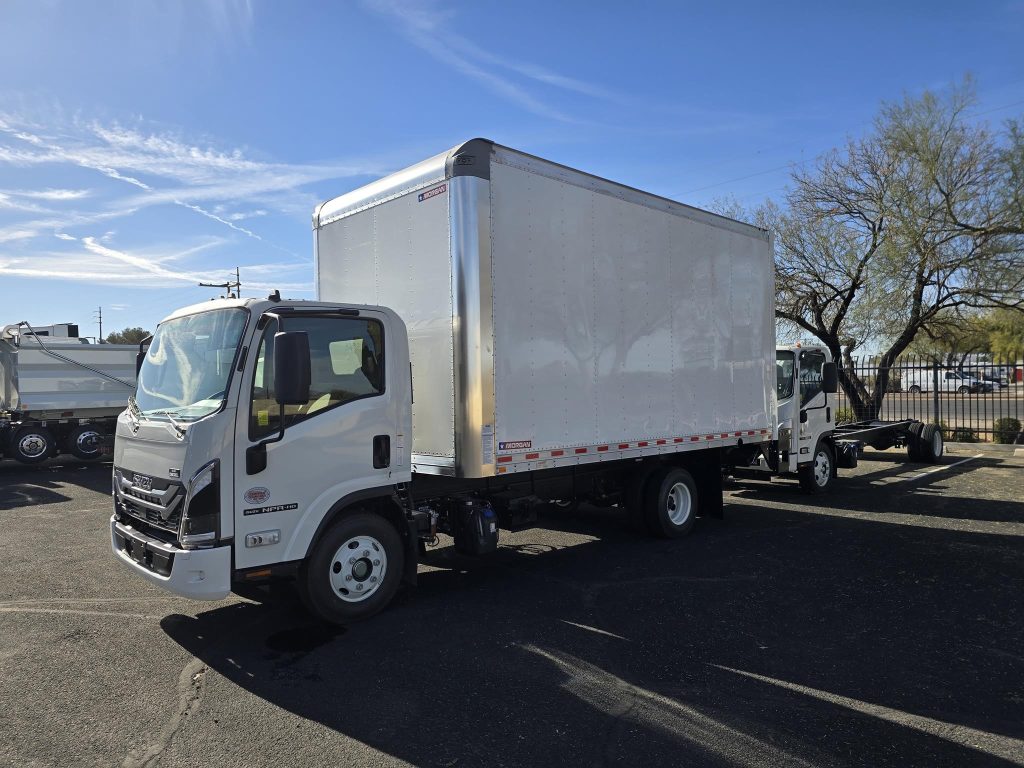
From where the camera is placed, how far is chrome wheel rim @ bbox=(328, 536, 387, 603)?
5.33 m

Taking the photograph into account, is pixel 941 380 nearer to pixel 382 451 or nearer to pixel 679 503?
pixel 679 503

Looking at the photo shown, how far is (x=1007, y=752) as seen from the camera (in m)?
3.56

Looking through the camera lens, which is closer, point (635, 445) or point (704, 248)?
point (635, 445)

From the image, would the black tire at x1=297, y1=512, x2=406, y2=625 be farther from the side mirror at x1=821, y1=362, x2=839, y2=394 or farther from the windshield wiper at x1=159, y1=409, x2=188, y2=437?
the side mirror at x1=821, y1=362, x2=839, y2=394

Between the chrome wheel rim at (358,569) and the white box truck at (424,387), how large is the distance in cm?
1

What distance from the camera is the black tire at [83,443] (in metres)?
17.3

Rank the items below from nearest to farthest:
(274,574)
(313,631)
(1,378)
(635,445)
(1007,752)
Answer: (1007,752) < (274,574) < (313,631) < (635,445) < (1,378)

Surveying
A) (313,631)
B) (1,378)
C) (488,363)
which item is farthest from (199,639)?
(1,378)

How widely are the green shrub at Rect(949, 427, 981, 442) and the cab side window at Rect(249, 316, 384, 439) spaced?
62.3ft

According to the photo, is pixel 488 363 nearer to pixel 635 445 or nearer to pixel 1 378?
pixel 635 445

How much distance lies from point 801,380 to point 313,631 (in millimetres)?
8893

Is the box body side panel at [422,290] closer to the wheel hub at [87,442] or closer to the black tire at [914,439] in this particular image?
the black tire at [914,439]

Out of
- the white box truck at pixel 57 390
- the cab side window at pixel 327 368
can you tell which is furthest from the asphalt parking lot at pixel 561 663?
the white box truck at pixel 57 390

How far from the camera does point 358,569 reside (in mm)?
5453
